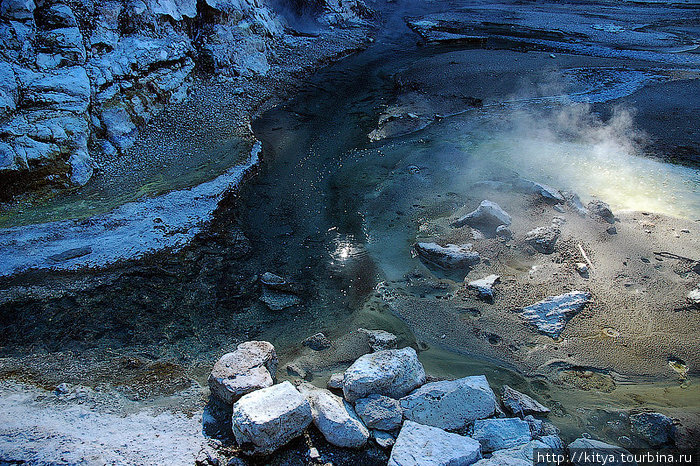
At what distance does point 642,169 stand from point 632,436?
4484 mm

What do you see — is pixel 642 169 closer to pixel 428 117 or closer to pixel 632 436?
pixel 428 117

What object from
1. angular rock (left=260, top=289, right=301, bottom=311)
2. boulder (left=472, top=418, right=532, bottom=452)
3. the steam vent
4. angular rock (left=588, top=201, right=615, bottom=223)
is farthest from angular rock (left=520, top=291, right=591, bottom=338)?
angular rock (left=260, top=289, right=301, bottom=311)

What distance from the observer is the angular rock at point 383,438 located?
2.91 metres

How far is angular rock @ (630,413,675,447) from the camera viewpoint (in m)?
3.01

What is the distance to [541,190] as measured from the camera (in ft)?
18.7

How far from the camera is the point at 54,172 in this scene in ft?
19.1

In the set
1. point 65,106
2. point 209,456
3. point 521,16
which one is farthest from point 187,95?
point 521,16

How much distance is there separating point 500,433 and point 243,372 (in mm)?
1754

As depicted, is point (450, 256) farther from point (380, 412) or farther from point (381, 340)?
point (380, 412)

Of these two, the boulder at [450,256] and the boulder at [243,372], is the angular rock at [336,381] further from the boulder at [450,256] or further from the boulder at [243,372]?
the boulder at [450,256]

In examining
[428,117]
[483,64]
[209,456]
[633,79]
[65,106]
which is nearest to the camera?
[209,456]

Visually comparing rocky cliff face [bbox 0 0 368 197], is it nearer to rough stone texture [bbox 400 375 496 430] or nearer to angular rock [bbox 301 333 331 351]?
angular rock [bbox 301 333 331 351]

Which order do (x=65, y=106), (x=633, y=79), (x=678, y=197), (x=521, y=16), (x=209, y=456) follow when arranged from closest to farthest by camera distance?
(x=209, y=456) → (x=678, y=197) → (x=65, y=106) → (x=633, y=79) → (x=521, y=16)

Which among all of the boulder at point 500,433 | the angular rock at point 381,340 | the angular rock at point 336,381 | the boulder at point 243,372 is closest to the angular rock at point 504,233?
the angular rock at point 381,340
